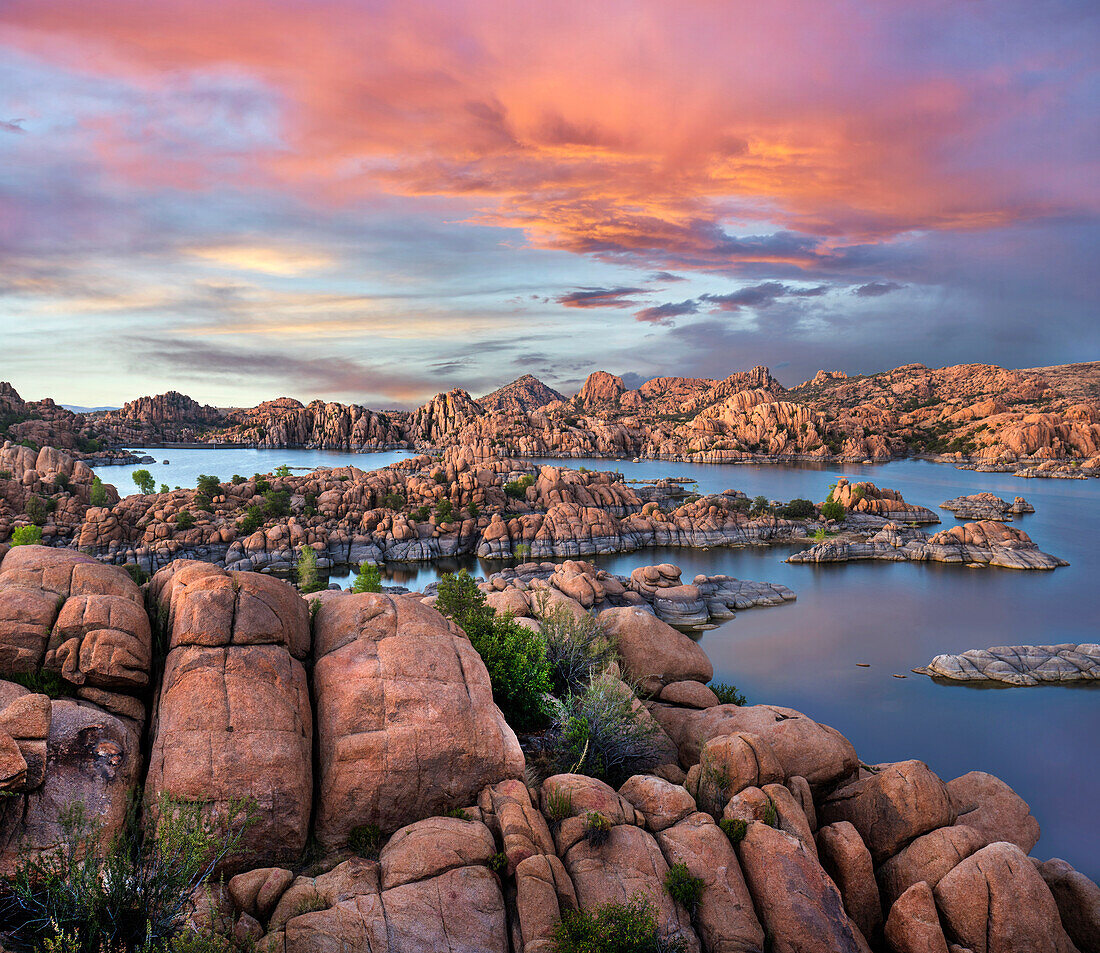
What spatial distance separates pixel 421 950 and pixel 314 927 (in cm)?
209

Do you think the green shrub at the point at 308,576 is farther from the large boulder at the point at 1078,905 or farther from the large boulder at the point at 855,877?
the large boulder at the point at 1078,905

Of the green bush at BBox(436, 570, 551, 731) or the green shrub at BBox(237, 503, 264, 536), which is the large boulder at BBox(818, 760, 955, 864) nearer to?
the green bush at BBox(436, 570, 551, 731)

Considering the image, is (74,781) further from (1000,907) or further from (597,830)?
(1000,907)

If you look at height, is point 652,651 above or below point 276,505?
below

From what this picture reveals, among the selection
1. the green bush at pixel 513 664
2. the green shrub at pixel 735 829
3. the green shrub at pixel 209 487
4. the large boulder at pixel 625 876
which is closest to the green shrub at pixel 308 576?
the green bush at pixel 513 664

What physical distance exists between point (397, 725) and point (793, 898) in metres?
10.4

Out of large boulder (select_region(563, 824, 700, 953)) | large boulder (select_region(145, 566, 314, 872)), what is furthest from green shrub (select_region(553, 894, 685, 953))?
large boulder (select_region(145, 566, 314, 872))

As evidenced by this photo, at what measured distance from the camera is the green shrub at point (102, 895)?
8.54m

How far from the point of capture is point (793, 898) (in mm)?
13336

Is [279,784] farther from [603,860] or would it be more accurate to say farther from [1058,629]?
[1058,629]

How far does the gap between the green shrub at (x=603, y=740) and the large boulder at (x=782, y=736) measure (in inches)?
127

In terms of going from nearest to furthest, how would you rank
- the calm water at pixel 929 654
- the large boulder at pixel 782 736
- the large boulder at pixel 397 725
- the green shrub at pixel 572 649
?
the large boulder at pixel 397 725
the large boulder at pixel 782 736
the green shrub at pixel 572 649
the calm water at pixel 929 654

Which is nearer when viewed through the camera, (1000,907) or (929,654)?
(1000,907)

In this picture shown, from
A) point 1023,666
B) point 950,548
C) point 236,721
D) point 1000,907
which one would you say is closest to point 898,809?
point 1000,907
